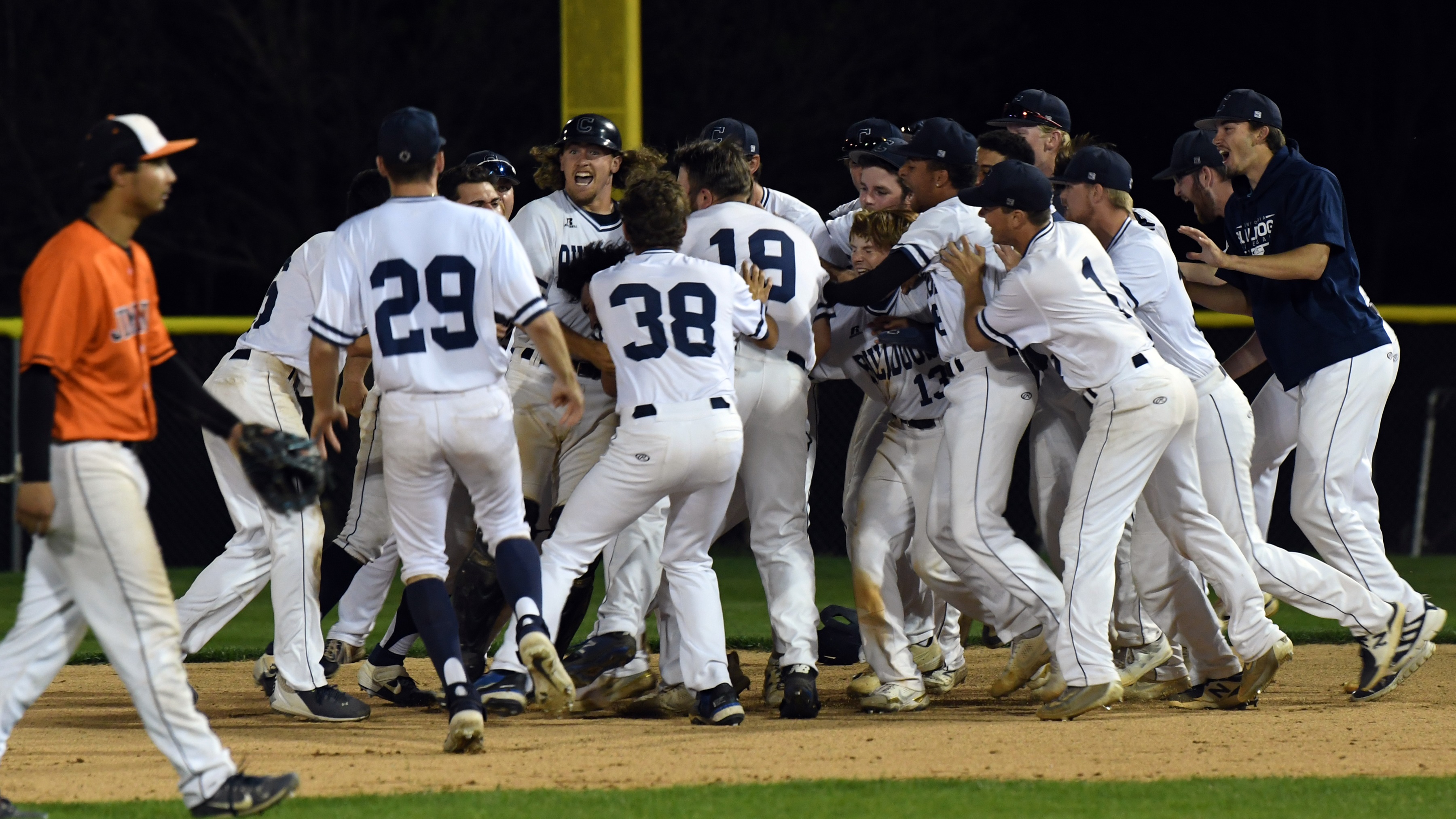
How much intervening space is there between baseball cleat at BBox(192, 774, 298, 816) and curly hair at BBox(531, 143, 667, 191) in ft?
9.67

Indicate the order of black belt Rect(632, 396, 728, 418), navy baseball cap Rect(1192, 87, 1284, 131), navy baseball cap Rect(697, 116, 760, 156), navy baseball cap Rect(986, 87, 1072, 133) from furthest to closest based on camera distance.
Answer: navy baseball cap Rect(986, 87, 1072, 133)
navy baseball cap Rect(697, 116, 760, 156)
navy baseball cap Rect(1192, 87, 1284, 131)
black belt Rect(632, 396, 728, 418)

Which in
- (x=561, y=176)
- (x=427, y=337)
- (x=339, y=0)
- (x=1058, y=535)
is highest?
(x=339, y=0)

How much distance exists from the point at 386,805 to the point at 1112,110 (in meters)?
13.1

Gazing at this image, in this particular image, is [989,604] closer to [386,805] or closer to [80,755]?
[386,805]

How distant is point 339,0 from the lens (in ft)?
52.3

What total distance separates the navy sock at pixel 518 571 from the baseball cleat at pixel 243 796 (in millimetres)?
1021

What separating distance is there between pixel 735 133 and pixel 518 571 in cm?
250

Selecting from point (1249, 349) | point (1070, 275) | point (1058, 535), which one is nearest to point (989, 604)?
point (1058, 535)

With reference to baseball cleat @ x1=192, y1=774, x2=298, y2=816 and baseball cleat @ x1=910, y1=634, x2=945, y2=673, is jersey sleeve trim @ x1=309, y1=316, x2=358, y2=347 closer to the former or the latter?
baseball cleat @ x1=192, y1=774, x2=298, y2=816

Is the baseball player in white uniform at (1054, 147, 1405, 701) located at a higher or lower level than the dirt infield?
higher

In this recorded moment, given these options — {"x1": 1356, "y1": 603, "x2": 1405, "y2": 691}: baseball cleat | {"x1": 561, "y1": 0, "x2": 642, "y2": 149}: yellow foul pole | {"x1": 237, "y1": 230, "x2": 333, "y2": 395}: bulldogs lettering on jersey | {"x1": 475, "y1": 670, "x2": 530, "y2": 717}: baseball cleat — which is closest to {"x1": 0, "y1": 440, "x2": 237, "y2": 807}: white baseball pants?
{"x1": 475, "y1": 670, "x2": 530, "y2": 717}: baseball cleat

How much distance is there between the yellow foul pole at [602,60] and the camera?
359 inches

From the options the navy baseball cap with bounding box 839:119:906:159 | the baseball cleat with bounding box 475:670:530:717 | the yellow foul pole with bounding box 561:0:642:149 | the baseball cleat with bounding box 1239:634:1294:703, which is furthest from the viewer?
→ the yellow foul pole with bounding box 561:0:642:149

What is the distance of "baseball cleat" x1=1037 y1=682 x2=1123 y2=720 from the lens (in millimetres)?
5258
